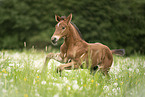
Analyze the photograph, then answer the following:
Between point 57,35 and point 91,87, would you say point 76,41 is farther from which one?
point 91,87

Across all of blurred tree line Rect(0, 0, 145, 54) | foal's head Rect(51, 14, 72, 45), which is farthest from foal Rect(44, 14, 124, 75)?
blurred tree line Rect(0, 0, 145, 54)

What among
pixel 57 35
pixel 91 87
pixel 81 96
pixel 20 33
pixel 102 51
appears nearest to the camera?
pixel 81 96

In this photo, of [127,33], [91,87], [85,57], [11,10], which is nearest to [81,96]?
[91,87]

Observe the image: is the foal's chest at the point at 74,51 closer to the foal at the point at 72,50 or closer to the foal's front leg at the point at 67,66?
the foal at the point at 72,50

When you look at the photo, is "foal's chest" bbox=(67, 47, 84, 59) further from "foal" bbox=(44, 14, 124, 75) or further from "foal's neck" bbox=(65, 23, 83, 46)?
"foal's neck" bbox=(65, 23, 83, 46)

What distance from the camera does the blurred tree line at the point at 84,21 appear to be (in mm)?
15367

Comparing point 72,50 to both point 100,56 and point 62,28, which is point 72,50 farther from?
point 100,56

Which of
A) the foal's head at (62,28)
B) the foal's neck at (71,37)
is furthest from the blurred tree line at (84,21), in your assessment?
the foal's head at (62,28)

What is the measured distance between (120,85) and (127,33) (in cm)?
1172

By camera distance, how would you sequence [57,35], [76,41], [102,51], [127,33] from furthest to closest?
1. [127,33]
2. [102,51]
3. [76,41]
4. [57,35]

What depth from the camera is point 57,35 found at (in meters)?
4.91

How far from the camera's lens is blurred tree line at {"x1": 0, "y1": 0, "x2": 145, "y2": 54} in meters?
15.4

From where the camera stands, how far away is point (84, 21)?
15.3 meters

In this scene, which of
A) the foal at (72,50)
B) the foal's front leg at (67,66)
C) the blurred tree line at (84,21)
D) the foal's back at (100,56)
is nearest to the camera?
the foal's front leg at (67,66)
